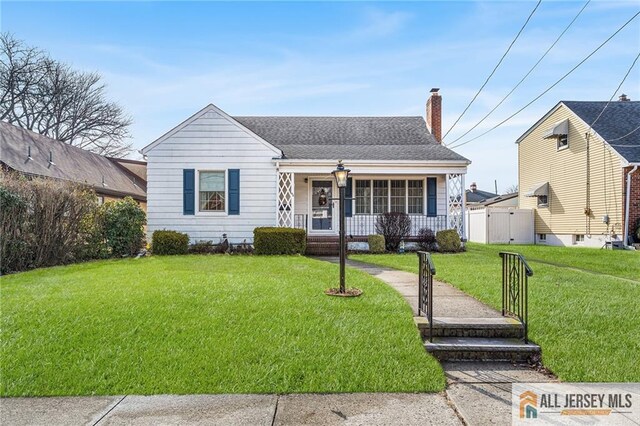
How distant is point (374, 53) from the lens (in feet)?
40.5

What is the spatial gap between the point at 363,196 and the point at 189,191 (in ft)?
21.1

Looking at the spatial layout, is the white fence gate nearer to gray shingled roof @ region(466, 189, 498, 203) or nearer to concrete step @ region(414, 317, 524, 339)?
concrete step @ region(414, 317, 524, 339)

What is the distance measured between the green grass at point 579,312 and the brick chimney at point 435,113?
28.1 ft

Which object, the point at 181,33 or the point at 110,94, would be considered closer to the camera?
the point at 181,33

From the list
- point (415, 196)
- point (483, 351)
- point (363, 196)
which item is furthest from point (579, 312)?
point (363, 196)

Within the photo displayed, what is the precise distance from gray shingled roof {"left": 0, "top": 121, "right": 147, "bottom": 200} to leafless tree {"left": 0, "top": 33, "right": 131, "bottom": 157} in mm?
5029

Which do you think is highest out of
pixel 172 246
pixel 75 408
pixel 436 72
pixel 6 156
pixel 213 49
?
pixel 436 72

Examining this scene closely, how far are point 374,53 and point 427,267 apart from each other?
376 inches

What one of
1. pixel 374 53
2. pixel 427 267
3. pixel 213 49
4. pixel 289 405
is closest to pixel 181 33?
pixel 213 49

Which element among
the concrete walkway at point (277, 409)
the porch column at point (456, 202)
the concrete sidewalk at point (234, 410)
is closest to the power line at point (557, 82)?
the porch column at point (456, 202)

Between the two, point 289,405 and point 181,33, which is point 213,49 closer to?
point 181,33

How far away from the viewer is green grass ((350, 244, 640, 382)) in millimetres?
3864

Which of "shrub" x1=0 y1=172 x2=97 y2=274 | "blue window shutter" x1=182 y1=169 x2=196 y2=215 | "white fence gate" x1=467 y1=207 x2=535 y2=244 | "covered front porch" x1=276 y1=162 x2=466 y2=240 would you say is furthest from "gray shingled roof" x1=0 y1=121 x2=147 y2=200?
"white fence gate" x1=467 y1=207 x2=535 y2=244

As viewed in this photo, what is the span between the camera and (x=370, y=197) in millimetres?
14734
